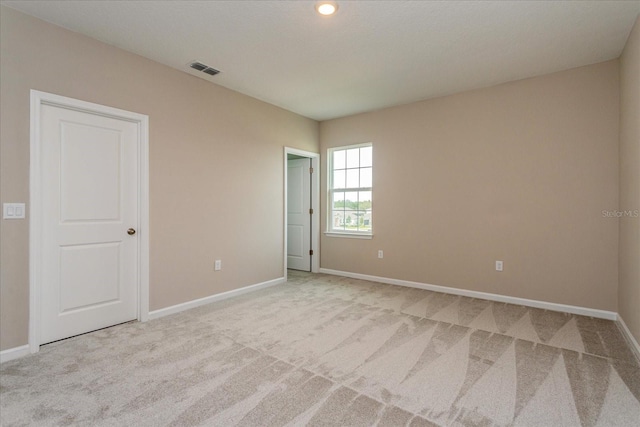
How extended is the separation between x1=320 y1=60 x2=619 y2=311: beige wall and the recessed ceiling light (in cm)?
242

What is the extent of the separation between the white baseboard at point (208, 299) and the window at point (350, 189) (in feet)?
4.59

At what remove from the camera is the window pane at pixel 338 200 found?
5.43m

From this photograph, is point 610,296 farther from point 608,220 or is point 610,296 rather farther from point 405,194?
point 405,194

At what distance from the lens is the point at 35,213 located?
8.33 ft

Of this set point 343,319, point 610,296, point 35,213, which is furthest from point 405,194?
point 35,213

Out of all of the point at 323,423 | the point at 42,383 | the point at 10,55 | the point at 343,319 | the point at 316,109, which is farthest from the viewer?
the point at 316,109

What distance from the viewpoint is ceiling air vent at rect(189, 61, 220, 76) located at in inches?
132

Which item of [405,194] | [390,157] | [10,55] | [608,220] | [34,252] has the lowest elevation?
[34,252]

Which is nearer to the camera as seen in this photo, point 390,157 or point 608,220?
point 608,220

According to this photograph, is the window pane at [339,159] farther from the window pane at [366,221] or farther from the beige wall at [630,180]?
the beige wall at [630,180]

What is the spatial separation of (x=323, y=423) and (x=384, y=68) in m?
3.22

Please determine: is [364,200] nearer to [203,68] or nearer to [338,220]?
[338,220]

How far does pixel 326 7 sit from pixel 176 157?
215cm

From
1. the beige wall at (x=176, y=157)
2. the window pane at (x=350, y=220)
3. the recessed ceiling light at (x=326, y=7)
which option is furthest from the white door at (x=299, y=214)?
the recessed ceiling light at (x=326, y=7)
